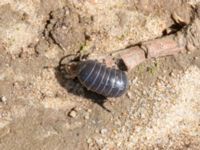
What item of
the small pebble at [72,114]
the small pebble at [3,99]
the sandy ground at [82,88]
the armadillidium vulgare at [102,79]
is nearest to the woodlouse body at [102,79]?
the armadillidium vulgare at [102,79]

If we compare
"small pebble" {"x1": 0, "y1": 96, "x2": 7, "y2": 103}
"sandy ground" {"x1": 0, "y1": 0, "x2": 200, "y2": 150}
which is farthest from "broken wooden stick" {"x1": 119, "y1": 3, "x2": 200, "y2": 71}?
"small pebble" {"x1": 0, "y1": 96, "x2": 7, "y2": 103}

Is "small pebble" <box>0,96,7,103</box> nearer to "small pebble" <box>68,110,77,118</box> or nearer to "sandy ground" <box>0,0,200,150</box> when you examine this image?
"sandy ground" <box>0,0,200,150</box>

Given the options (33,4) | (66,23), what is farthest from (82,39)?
(33,4)

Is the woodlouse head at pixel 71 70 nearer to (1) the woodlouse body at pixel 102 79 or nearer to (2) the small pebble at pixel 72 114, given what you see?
(1) the woodlouse body at pixel 102 79

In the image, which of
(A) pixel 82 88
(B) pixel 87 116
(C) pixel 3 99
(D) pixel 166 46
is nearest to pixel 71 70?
(A) pixel 82 88

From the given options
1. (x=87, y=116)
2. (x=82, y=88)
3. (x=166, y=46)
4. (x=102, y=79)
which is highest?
(x=166, y=46)

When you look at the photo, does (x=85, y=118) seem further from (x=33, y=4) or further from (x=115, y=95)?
(x=33, y=4)

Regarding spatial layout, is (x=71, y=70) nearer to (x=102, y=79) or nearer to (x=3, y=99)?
(x=102, y=79)
